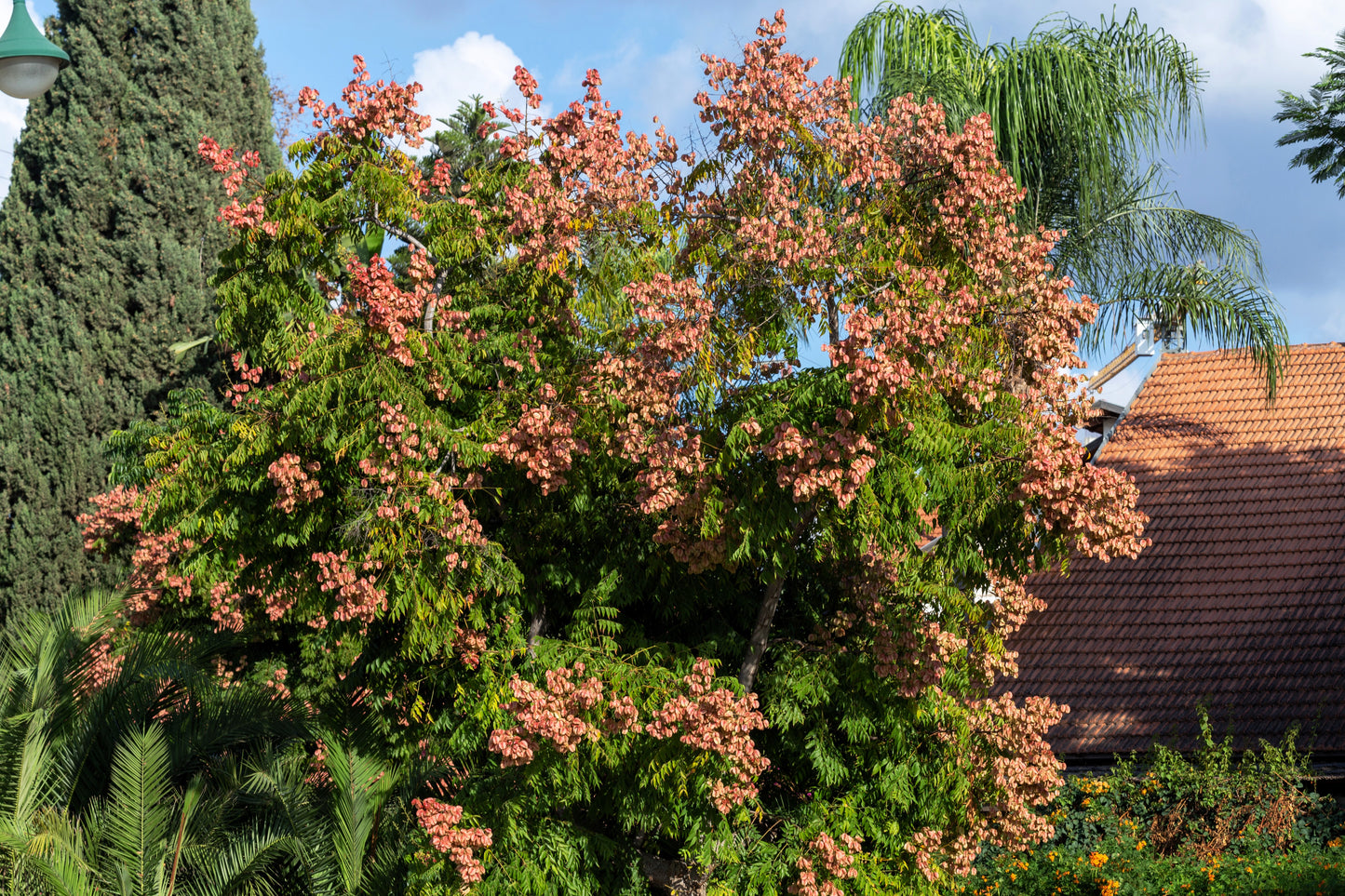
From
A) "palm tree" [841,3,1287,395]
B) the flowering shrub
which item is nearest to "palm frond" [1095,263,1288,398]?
"palm tree" [841,3,1287,395]

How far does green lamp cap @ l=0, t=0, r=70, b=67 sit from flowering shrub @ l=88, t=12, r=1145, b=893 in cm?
172

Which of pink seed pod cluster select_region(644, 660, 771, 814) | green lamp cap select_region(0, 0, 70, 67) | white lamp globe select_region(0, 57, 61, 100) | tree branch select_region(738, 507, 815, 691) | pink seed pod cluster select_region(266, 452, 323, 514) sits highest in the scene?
green lamp cap select_region(0, 0, 70, 67)

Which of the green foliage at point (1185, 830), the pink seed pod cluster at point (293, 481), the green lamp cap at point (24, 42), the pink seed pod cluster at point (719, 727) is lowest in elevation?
the green foliage at point (1185, 830)

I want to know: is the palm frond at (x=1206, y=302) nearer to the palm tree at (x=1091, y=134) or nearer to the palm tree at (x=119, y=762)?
the palm tree at (x=1091, y=134)

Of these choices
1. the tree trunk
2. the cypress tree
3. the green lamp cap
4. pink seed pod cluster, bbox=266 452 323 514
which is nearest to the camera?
the green lamp cap

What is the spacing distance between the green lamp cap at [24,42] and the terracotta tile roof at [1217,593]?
35.9 ft

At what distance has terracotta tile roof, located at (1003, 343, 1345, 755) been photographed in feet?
42.0

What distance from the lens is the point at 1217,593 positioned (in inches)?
545

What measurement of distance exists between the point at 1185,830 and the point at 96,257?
16.0 meters

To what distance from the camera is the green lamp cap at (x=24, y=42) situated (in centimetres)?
745

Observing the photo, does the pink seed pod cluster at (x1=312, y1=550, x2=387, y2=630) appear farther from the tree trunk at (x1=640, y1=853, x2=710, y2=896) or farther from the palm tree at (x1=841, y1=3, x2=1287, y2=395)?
the palm tree at (x1=841, y1=3, x2=1287, y2=395)

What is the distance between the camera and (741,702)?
7.30 meters

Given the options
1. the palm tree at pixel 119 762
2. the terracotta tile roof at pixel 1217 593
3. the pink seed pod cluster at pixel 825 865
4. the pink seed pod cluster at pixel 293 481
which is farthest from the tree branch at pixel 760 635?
the terracotta tile roof at pixel 1217 593

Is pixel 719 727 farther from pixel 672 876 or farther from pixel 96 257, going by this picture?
pixel 96 257
